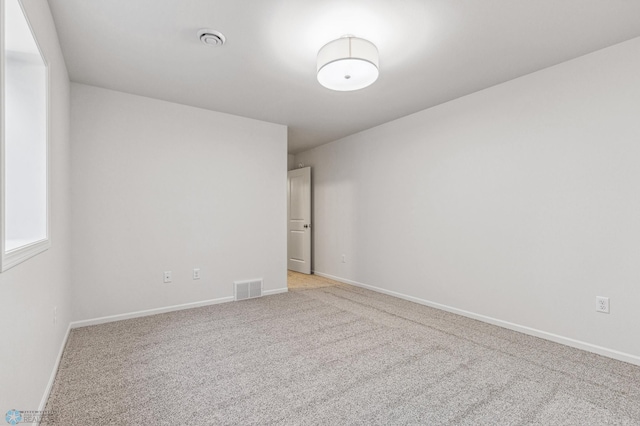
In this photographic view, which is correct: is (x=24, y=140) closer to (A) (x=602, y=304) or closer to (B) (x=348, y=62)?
(B) (x=348, y=62)

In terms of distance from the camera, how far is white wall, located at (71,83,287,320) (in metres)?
3.18

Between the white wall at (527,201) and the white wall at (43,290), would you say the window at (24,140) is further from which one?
the white wall at (527,201)

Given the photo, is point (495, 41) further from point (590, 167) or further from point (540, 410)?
point (540, 410)

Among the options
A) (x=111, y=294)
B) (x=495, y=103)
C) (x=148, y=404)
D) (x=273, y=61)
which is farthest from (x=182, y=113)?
(x=495, y=103)

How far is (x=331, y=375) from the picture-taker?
2.14m

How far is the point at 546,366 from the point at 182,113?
427 cm

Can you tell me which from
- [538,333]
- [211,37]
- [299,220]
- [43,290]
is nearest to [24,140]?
[43,290]

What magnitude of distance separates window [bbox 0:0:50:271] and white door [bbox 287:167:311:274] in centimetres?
418

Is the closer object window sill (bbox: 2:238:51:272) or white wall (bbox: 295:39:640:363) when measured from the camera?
window sill (bbox: 2:238:51:272)

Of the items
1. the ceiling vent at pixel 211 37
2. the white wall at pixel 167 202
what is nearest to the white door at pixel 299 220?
the white wall at pixel 167 202

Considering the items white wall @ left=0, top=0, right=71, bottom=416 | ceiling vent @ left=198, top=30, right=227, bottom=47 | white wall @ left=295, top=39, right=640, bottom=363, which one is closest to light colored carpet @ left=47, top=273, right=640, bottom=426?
white wall @ left=0, top=0, right=71, bottom=416

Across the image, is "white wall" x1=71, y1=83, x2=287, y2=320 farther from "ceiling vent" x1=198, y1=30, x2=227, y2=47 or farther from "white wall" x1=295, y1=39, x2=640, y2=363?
"white wall" x1=295, y1=39, x2=640, y2=363

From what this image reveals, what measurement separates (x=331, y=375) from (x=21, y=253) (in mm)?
1840

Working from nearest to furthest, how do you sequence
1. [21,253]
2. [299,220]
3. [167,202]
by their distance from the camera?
1. [21,253]
2. [167,202]
3. [299,220]
